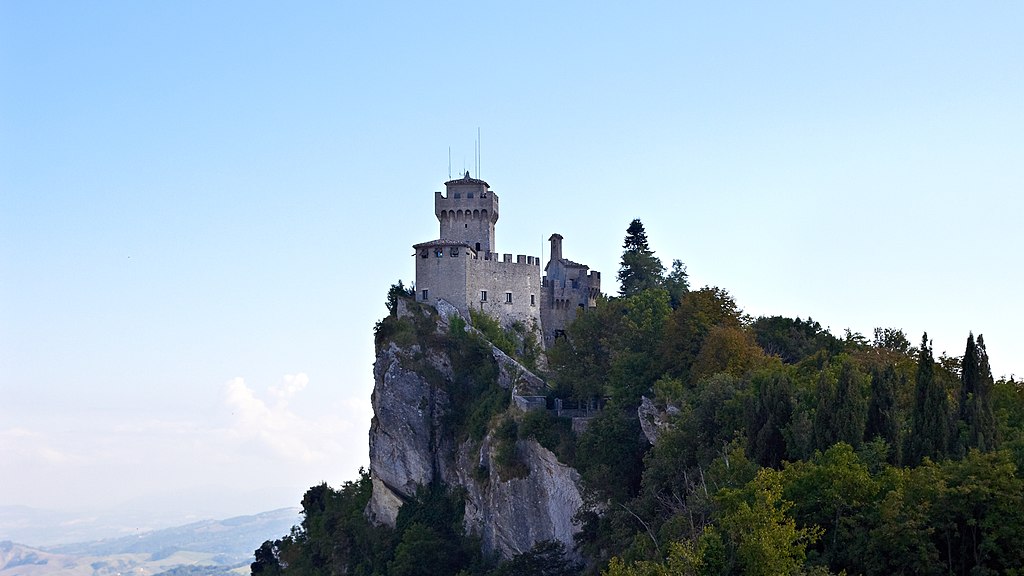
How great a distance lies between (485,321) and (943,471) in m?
50.5

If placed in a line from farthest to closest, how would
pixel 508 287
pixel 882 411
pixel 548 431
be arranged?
1. pixel 508 287
2. pixel 548 431
3. pixel 882 411

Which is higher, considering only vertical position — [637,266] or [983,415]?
[637,266]

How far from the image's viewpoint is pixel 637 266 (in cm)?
9950

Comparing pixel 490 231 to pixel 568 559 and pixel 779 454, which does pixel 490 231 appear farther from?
pixel 779 454

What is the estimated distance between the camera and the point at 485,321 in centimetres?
8794

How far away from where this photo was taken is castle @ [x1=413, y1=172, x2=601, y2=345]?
88.8m

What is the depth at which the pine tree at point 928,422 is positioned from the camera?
44281 mm

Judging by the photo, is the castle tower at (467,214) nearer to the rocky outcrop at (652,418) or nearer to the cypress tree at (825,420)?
the rocky outcrop at (652,418)

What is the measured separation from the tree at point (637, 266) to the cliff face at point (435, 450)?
17.3 metres

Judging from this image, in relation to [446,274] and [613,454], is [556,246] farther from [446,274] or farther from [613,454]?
[613,454]

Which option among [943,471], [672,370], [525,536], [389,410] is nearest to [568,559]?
[525,536]

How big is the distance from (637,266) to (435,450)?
904 inches

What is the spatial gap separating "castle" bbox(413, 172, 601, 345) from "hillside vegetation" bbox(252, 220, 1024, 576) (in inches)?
153

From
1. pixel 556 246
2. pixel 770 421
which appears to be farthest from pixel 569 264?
pixel 770 421
